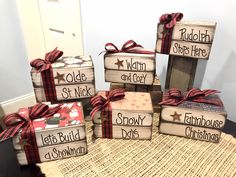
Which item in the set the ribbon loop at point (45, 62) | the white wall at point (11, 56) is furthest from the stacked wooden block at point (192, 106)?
the white wall at point (11, 56)

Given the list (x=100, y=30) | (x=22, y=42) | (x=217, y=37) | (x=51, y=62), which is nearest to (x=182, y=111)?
(x=217, y=37)

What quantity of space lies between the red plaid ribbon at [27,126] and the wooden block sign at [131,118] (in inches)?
6.8

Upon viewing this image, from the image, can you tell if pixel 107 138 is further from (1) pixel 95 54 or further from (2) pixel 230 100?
(1) pixel 95 54

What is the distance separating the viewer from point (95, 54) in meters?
1.51

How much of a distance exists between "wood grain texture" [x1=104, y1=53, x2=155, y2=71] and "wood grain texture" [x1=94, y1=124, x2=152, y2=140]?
0.70ft

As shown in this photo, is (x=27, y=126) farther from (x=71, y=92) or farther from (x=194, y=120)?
(x=194, y=120)

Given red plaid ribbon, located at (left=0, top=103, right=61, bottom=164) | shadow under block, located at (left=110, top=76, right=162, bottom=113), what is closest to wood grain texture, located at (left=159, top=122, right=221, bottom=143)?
shadow under block, located at (left=110, top=76, right=162, bottom=113)

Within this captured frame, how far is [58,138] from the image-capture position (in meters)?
0.69

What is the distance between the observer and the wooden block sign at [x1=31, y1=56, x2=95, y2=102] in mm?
802

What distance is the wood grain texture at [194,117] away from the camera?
29.6 inches

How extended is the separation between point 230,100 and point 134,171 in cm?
55

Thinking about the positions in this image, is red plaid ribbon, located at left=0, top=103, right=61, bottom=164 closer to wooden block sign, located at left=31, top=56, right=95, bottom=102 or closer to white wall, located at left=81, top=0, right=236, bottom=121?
wooden block sign, located at left=31, top=56, right=95, bottom=102

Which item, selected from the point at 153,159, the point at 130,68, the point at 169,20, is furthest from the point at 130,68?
the point at 153,159

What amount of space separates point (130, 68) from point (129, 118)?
19 centimetres
